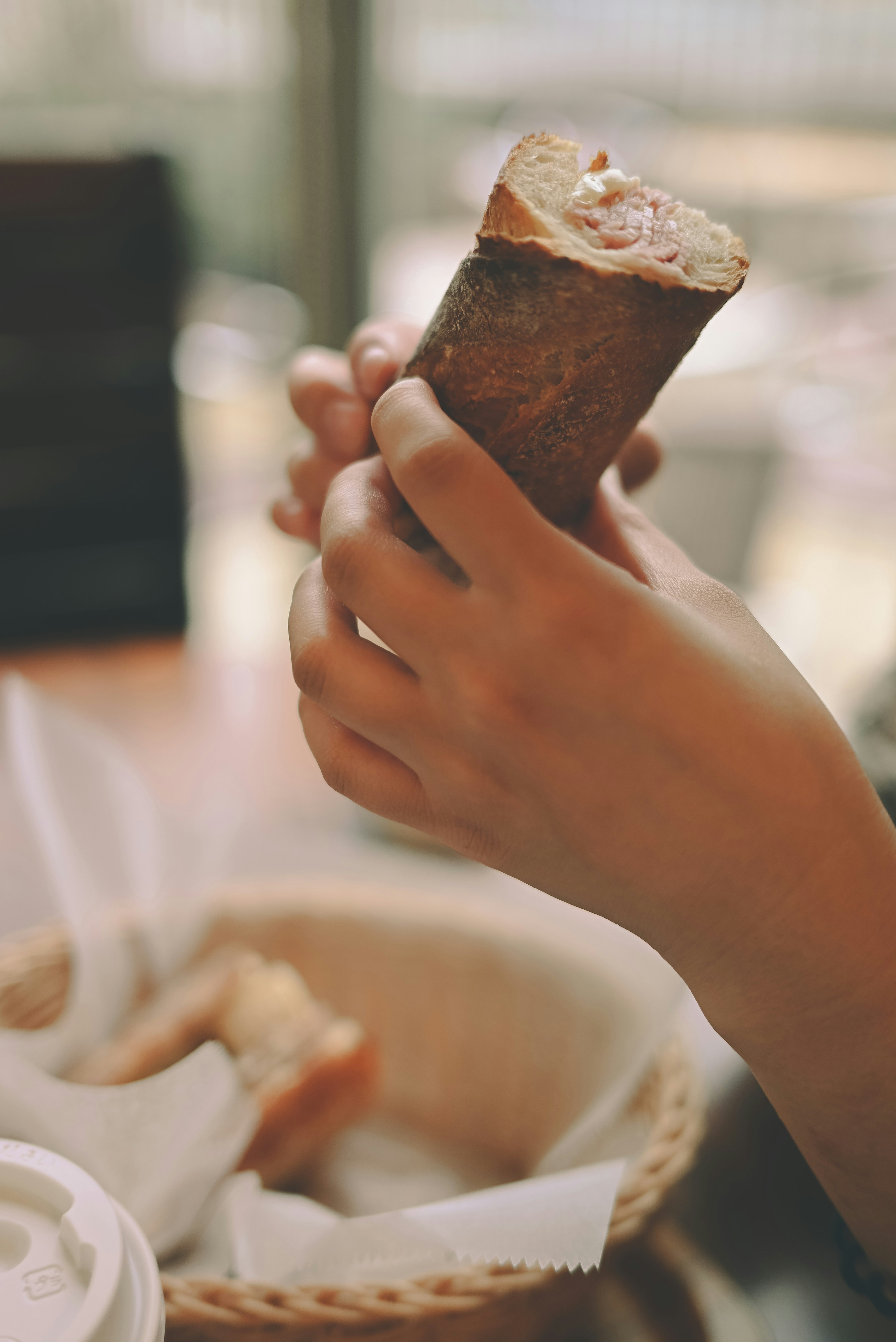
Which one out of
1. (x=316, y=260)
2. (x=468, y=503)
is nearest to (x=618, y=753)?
(x=468, y=503)

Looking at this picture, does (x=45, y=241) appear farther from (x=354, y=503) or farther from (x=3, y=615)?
(x=354, y=503)

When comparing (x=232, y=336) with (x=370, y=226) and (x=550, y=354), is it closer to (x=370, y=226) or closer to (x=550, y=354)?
(x=370, y=226)

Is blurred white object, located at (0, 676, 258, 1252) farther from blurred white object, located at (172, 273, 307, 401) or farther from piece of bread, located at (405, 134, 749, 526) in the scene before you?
blurred white object, located at (172, 273, 307, 401)

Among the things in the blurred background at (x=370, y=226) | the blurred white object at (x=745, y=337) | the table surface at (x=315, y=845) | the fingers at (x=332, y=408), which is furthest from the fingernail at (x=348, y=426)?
the blurred white object at (x=745, y=337)

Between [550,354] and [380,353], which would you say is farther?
[380,353]

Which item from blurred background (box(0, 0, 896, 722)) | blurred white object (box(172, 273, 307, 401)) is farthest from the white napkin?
blurred white object (box(172, 273, 307, 401))

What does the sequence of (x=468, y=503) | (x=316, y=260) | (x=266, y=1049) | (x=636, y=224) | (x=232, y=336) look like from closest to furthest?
(x=468, y=503), (x=636, y=224), (x=266, y=1049), (x=316, y=260), (x=232, y=336)

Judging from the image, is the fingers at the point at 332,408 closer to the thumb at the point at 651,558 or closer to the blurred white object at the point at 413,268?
the thumb at the point at 651,558
